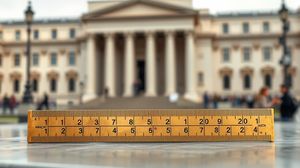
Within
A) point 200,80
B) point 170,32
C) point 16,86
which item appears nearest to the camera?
point 170,32

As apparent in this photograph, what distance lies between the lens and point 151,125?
31.7 feet

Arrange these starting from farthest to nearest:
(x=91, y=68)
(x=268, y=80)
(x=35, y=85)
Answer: (x=35, y=85)
(x=268, y=80)
(x=91, y=68)

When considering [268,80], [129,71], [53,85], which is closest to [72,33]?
[53,85]

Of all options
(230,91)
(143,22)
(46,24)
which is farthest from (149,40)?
(46,24)

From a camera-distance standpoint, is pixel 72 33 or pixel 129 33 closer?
pixel 129 33

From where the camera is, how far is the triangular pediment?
213 ft

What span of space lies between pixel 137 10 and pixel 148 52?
6960mm

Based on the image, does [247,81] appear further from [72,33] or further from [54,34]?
[54,34]

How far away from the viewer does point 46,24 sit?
267ft

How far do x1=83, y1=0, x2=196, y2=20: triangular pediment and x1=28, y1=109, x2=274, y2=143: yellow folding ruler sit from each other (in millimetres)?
56037

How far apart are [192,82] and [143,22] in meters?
11.4

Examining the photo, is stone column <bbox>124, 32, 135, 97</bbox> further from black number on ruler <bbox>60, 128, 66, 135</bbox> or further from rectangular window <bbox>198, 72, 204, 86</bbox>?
black number on ruler <bbox>60, 128, 66, 135</bbox>

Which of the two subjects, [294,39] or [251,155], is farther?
[294,39]

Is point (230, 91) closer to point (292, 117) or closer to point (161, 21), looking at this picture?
point (161, 21)
